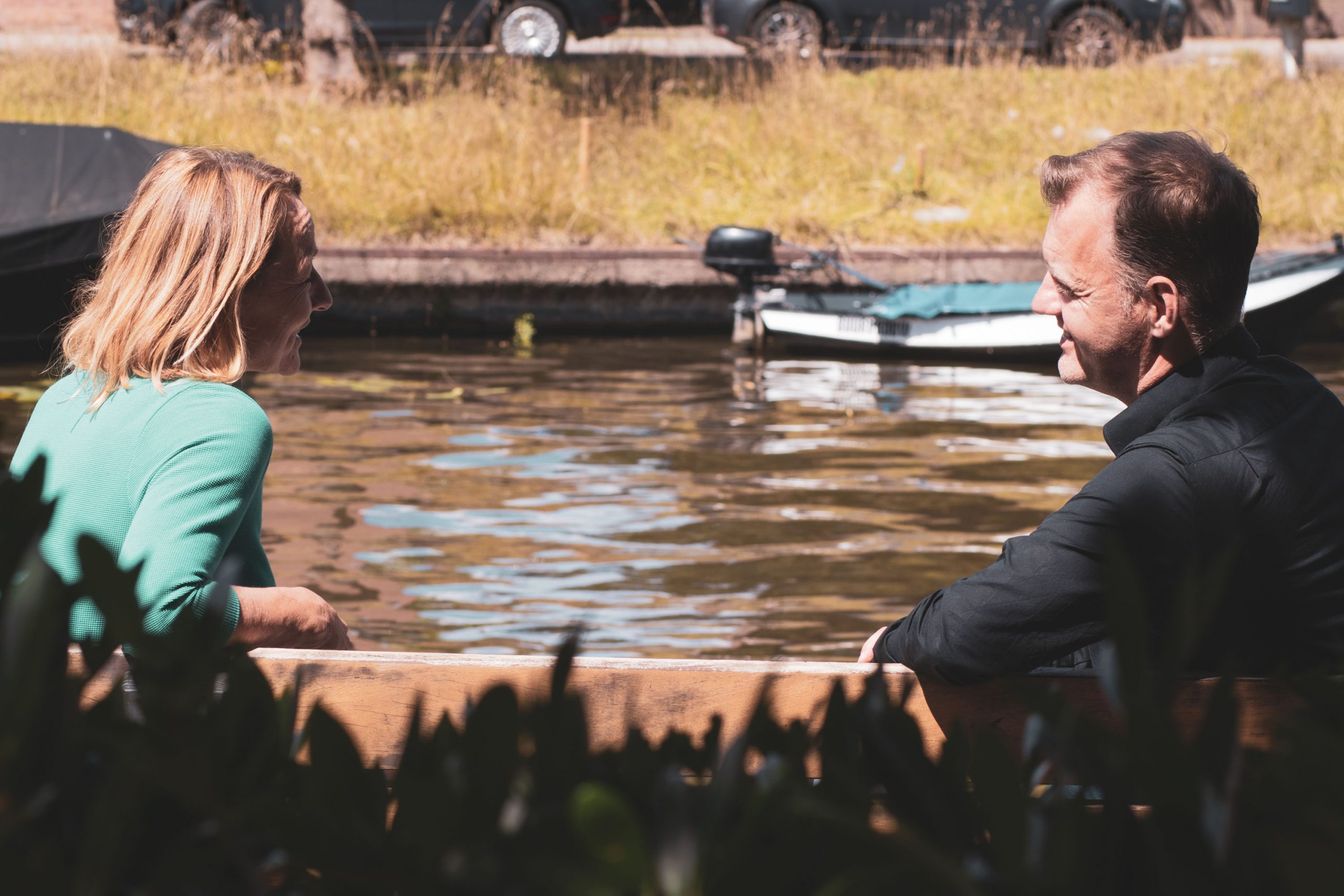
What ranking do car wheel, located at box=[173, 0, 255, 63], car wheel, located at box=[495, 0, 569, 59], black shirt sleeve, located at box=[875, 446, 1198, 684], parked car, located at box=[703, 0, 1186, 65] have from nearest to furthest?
black shirt sleeve, located at box=[875, 446, 1198, 684]
car wheel, located at box=[173, 0, 255, 63]
parked car, located at box=[703, 0, 1186, 65]
car wheel, located at box=[495, 0, 569, 59]

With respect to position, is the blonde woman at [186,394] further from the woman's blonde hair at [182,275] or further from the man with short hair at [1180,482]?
the man with short hair at [1180,482]

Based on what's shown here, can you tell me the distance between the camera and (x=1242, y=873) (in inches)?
36.2

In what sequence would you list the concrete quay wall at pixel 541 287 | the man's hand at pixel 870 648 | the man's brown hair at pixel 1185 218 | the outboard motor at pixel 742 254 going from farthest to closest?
the concrete quay wall at pixel 541 287
the outboard motor at pixel 742 254
the man's hand at pixel 870 648
the man's brown hair at pixel 1185 218

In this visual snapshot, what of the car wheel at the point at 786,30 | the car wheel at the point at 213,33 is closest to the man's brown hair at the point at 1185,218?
the car wheel at the point at 213,33

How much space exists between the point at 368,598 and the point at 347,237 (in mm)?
7887

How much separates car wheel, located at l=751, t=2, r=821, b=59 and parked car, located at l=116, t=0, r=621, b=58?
74.6 inches

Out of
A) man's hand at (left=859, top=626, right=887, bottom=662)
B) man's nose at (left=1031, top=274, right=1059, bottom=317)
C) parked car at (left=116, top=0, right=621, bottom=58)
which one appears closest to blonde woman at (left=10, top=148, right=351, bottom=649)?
man's hand at (left=859, top=626, right=887, bottom=662)

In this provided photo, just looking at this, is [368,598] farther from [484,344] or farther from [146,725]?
[484,344]

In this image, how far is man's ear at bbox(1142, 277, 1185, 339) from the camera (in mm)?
2439

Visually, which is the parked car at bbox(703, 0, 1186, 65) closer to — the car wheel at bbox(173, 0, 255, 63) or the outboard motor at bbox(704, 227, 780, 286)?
Answer: the car wheel at bbox(173, 0, 255, 63)

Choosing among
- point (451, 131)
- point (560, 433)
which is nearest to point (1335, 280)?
point (560, 433)

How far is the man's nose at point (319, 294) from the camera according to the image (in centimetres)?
292

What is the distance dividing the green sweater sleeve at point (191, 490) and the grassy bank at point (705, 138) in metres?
10.7

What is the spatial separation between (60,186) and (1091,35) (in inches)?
490
